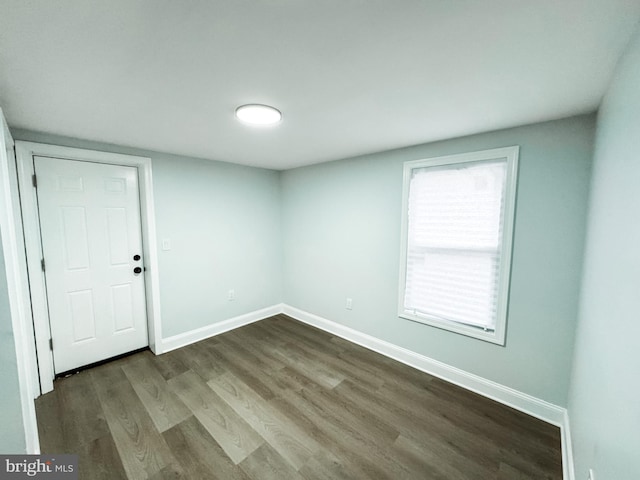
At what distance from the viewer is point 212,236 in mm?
3115

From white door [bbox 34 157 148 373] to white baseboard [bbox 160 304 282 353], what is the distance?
31cm

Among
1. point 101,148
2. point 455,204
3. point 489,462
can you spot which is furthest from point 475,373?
point 101,148

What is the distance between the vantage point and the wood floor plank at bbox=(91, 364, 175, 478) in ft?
4.92

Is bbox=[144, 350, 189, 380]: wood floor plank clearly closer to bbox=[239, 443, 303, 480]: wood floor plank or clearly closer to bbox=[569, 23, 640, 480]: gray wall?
bbox=[239, 443, 303, 480]: wood floor plank

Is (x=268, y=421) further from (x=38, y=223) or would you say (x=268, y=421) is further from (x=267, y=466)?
(x=38, y=223)

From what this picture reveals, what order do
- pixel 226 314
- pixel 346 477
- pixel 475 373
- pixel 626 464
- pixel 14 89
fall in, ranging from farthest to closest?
1. pixel 226 314
2. pixel 475 373
3. pixel 346 477
4. pixel 14 89
5. pixel 626 464

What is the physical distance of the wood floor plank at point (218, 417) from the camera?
5.33ft

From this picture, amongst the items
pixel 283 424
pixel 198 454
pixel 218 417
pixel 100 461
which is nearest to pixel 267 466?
pixel 283 424

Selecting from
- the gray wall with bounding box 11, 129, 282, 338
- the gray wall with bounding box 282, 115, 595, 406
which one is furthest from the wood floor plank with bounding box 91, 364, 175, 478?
the gray wall with bounding box 282, 115, 595, 406

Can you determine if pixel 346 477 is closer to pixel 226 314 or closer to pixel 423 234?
pixel 423 234

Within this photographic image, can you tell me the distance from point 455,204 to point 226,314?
2.92 metres

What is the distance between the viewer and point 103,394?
208 centimetres

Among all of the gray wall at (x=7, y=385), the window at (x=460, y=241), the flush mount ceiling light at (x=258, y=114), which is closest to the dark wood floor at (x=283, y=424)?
the gray wall at (x=7, y=385)

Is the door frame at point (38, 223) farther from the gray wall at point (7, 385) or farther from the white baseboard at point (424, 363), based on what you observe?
the gray wall at point (7, 385)
